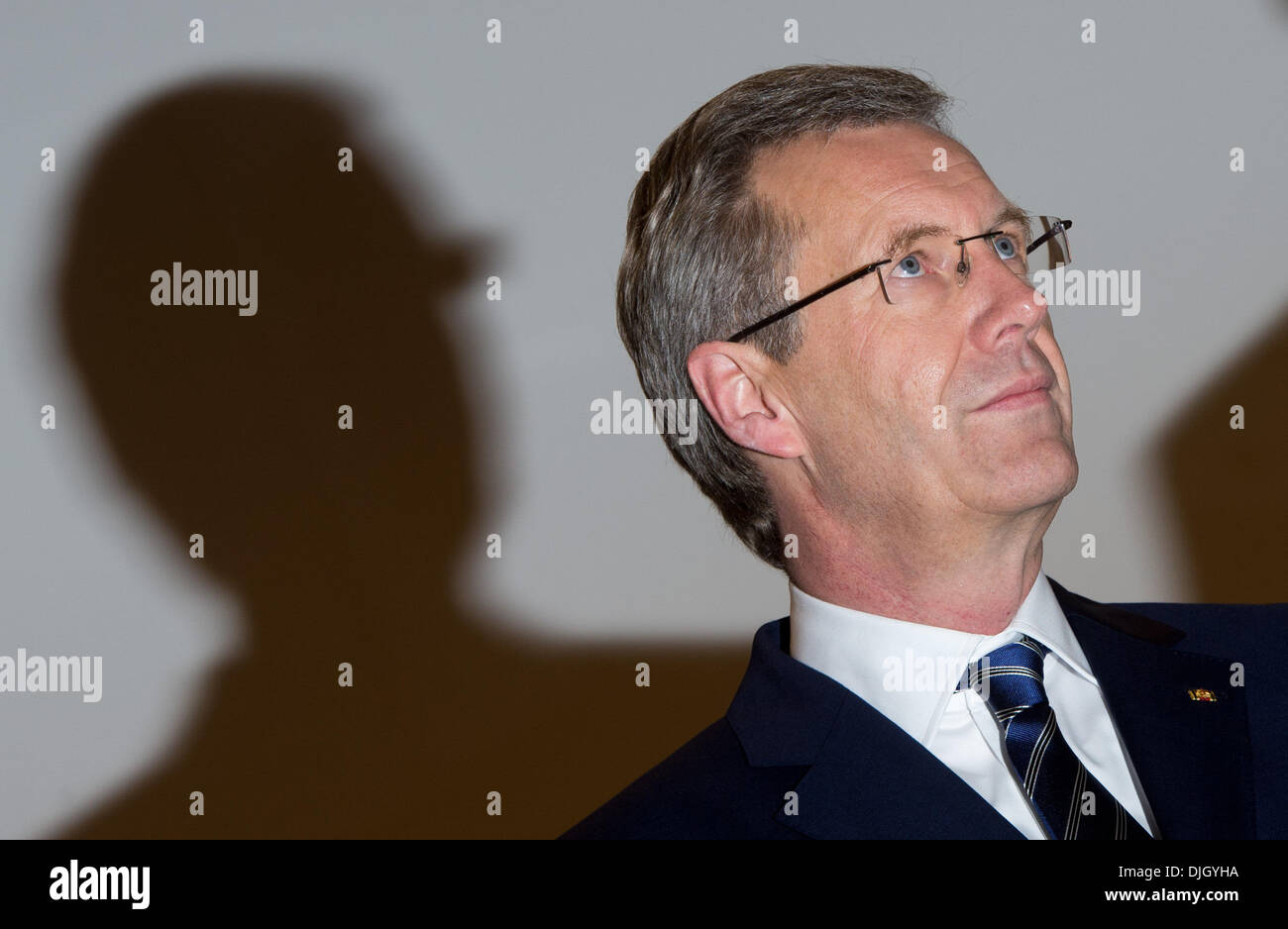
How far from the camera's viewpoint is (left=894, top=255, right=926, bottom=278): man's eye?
1.70m

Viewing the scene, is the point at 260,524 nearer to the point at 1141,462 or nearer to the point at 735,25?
the point at 735,25

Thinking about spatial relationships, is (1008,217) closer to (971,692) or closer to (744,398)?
(744,398)

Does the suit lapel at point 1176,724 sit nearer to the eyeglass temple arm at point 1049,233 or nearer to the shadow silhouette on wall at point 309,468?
the eyeglass temple arm at point 1049,233

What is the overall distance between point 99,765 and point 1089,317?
233 centimetres

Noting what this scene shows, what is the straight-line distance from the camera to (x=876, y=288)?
1.70 meters

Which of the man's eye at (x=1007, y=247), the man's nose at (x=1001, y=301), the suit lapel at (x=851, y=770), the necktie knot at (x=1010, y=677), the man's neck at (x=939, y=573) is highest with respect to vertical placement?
the man's eye at (x=1007, y=247)

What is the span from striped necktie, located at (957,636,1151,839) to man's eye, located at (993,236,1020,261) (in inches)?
19.6

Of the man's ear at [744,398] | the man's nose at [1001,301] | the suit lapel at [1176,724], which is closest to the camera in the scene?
the suit lapel at [1176,724]

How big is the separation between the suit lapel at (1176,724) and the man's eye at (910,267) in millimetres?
514

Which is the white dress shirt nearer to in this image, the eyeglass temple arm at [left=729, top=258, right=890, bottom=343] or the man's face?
the man's face

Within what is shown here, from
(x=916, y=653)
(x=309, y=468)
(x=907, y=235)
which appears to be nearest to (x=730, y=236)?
(x=907, y=235)

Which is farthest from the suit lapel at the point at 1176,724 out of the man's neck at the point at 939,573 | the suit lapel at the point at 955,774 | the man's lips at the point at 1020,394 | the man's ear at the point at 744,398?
the man's ear at the point at 744,398

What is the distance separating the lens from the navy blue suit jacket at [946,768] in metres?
1.57

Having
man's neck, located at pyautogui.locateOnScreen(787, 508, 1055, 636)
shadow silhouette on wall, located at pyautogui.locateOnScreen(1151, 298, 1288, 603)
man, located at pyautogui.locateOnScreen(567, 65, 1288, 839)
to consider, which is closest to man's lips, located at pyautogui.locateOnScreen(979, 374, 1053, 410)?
man, located at pyautogui.locateOnScreen(567, 65, 1288, 839)
